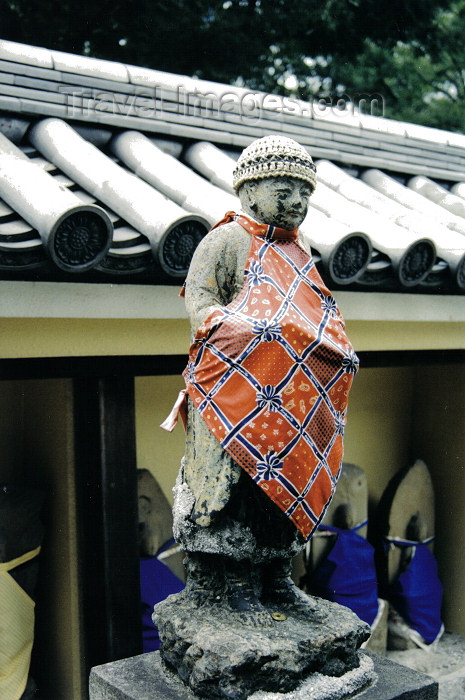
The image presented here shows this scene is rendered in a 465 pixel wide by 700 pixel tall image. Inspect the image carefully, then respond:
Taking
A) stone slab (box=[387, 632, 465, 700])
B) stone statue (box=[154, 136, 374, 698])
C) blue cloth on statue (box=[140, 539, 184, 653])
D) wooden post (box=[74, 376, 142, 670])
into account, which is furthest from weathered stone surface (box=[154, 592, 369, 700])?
stone slab (box=[387, 632, 465, 700])

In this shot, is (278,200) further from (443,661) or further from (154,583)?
(443,661)

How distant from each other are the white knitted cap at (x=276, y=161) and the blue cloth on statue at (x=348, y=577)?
333cm

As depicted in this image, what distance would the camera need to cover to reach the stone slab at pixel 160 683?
92.4 inches

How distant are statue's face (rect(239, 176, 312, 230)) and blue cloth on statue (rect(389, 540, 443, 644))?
3792 mm

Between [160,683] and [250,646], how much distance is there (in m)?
0.41

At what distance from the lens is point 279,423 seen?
220cm

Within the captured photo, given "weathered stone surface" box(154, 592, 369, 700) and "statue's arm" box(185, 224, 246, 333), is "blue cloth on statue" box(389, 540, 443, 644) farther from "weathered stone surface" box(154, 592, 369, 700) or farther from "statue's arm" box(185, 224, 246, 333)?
"statue's arm" box(185, 224, 246, 333)

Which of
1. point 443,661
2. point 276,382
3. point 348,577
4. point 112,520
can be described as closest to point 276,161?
point 276,382

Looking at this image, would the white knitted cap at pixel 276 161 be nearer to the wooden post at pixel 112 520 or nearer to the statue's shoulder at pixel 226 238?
the statue's shoulder at pixel 226 238

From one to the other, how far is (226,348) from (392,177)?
12.2ft

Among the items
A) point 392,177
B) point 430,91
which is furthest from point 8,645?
point 430,91

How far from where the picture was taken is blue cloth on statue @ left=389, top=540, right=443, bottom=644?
539cm

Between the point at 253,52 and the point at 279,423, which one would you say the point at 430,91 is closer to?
the point at 253,52

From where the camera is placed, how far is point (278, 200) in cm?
234
